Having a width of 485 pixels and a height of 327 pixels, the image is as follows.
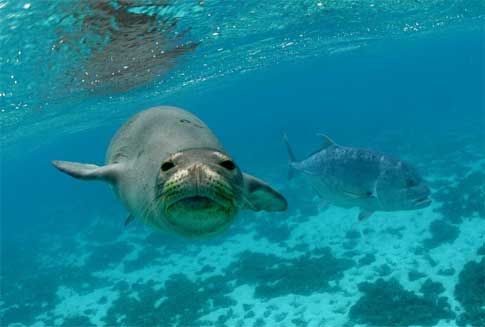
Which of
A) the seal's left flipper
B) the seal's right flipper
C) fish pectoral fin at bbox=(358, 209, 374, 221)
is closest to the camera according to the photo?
the seal's left flipper

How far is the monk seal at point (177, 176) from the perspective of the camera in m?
2.73

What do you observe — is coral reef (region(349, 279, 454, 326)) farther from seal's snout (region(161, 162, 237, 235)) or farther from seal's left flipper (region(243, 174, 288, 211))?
seal's snout (region(161, 162, 237, 235))

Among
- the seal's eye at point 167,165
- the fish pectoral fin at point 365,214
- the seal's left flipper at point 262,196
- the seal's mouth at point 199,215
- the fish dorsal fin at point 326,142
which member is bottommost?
the seal's mouth at point 199,215

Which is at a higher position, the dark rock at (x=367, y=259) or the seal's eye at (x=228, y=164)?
the dark rock at (x=367, y=259)

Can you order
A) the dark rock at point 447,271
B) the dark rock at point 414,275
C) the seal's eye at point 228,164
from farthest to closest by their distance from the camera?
the dark rock at point 414,275 → the dark rock at point 447,271 → the seal's eye at point 228,164

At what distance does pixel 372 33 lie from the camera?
83.8 ft

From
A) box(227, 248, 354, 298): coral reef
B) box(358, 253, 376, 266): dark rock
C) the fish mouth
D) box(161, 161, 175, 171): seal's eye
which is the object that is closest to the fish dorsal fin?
the fish mouth

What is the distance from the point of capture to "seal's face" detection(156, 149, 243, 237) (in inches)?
106

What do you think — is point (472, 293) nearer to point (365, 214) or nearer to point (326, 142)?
point (365, 214)

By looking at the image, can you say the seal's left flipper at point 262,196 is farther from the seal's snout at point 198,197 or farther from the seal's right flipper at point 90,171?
the seal's right flipper at point 90,171

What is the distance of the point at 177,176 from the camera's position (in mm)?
2742

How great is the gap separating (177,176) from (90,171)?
1922 millimetres

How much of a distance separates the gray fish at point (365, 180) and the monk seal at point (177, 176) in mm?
2786

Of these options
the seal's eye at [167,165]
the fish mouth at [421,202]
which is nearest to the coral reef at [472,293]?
the fish mouth at [421,202]
